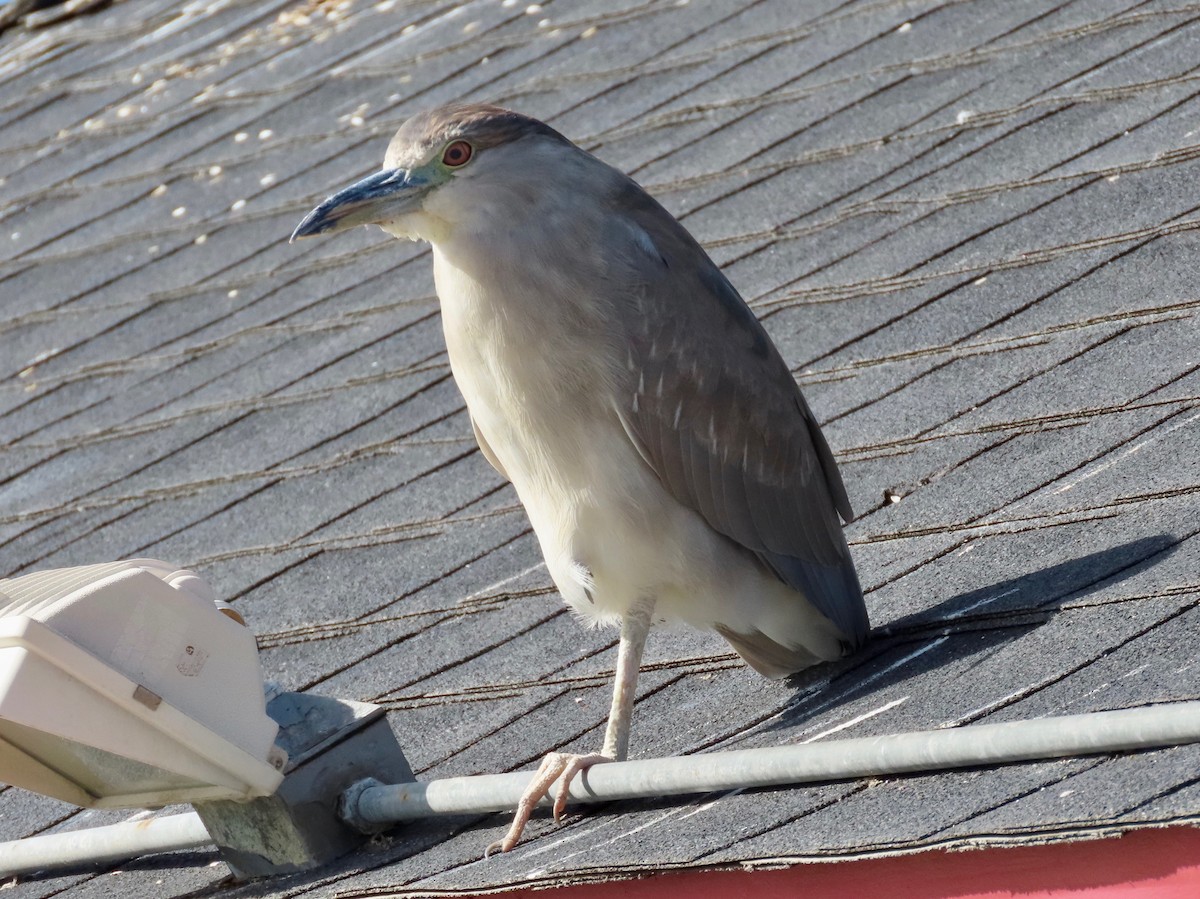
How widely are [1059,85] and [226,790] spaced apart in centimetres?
257

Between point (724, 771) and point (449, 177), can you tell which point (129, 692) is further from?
point (449, 177)

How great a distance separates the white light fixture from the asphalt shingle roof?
0.76 ft

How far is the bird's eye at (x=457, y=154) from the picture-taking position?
8.73 ft

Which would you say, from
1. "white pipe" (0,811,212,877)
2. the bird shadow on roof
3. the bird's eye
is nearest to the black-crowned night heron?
the bird's eye

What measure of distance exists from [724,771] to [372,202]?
110 centimetres

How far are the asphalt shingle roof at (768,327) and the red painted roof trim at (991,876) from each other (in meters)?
0.05

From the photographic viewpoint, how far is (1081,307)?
3146 millimetres

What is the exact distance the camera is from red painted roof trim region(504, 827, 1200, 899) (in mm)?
1667

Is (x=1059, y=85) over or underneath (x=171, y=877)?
over

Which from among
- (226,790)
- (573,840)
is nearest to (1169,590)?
(573,840)

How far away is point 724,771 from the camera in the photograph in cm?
204

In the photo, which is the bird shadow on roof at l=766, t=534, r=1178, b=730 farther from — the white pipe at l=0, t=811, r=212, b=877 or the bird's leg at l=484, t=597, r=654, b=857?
the white pipe at l=0, t=811, r=212, b=877

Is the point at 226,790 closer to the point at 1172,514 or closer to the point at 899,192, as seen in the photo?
the point at 1172,514

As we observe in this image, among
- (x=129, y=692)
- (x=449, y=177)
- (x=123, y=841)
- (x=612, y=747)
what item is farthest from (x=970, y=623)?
(x=123, y=841)
